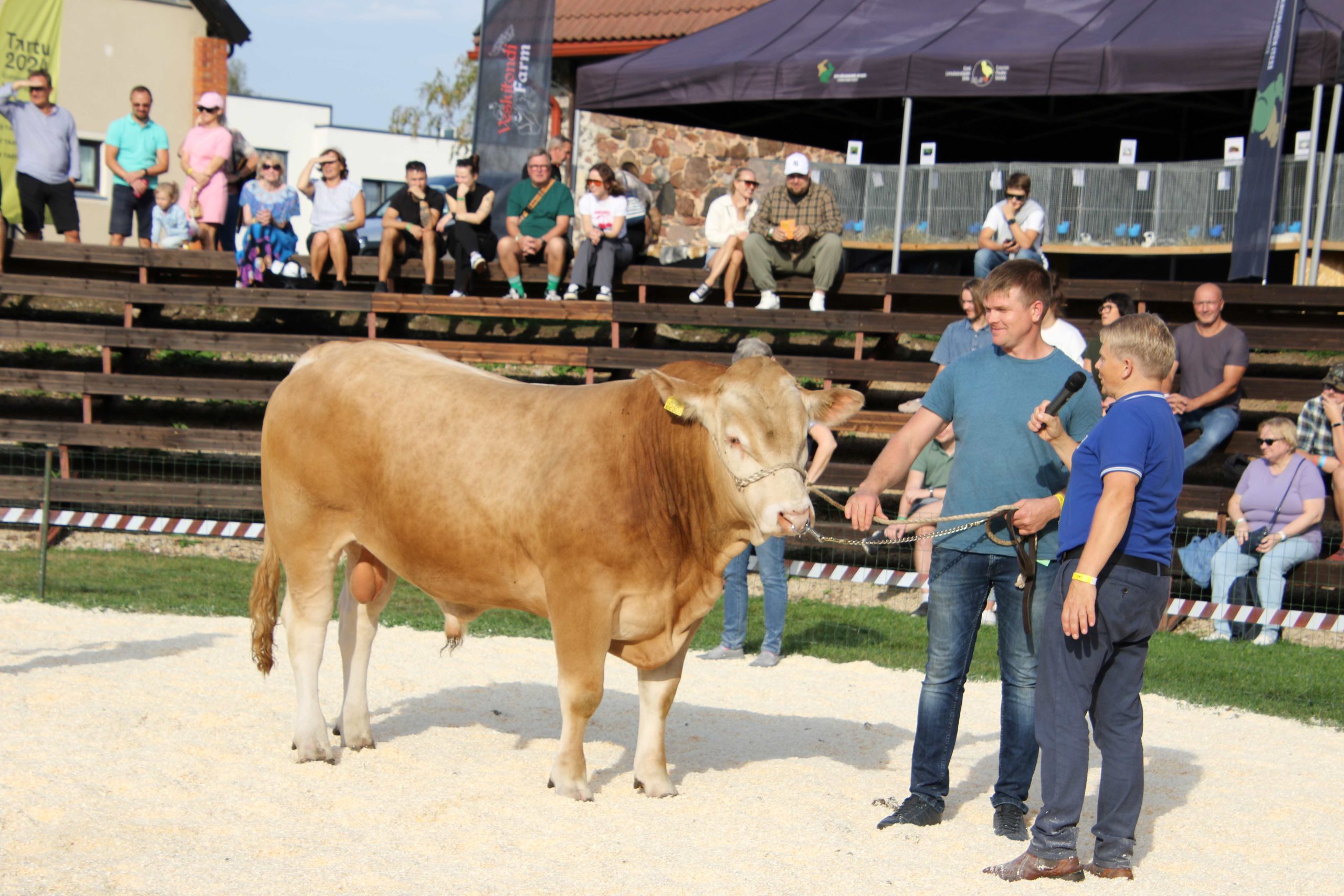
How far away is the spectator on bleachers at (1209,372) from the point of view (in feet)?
33.3

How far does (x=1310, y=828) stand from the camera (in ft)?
17.8

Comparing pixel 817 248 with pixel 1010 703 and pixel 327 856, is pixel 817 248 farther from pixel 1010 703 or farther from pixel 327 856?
pixel 327 856

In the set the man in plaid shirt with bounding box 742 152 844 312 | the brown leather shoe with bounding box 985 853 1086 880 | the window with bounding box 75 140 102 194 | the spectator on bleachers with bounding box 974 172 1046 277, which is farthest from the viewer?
the window with bounding box 75 140 102 194

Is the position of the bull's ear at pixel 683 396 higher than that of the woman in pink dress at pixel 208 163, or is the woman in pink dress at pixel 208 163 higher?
the woman in pink dress at pixel 208 163

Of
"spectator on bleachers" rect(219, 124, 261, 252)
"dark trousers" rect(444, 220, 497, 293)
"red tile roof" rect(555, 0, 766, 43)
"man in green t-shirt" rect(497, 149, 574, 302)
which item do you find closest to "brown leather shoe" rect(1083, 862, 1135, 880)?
"man in green t-shirt" rect(497, 149, 574, 302)

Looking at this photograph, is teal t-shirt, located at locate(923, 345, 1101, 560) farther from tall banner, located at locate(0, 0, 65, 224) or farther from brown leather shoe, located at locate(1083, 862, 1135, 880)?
tall banner, located at locate(0, 0, 65, 224)

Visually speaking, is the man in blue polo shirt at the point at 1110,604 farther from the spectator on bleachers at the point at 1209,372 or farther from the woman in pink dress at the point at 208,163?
the woman in pink dress at the point at 208,163

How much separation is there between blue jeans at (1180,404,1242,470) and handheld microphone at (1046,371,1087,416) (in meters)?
6.08

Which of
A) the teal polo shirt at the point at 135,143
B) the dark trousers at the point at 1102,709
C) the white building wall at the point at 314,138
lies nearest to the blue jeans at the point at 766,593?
the dark trousers at the point at 1102,709

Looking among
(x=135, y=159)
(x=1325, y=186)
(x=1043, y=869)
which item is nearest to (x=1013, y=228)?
(x=1325, y=186)

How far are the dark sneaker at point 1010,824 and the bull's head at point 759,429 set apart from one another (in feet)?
4.66

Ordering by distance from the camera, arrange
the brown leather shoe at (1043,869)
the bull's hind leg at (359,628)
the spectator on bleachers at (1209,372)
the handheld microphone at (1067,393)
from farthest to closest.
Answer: the spectator on bleachers at (1209,372), the bull's hind leg at (359,628), the handheld microphone at (1067,393), the brown leather shoe at (1043,869)

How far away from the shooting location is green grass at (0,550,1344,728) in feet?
26.6

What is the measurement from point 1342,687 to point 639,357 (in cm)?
653
